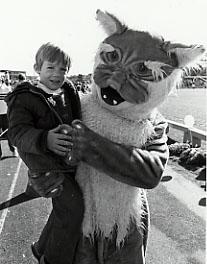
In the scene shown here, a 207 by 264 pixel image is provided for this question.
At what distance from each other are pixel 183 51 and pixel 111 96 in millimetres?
376

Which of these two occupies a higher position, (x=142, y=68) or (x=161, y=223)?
(x=142, y=68)

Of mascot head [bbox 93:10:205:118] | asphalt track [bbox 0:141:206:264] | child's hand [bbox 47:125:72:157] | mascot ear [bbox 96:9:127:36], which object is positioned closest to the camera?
child's hand [bbox 47:125:72:157]

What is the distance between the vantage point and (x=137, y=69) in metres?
1.60

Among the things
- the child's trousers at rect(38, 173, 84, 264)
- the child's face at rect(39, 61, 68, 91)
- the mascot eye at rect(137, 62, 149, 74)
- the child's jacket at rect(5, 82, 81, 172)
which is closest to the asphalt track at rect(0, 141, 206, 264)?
the child's trousers at rect(38, 173, 84, 264)

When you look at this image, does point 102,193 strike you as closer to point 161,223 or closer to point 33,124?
point 33,124

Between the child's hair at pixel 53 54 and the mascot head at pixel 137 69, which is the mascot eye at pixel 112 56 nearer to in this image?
the mascot head at pixel 137 69

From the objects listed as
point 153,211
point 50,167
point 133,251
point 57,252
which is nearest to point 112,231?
point 133,251

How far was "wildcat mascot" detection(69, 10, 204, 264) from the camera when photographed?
4.91ft

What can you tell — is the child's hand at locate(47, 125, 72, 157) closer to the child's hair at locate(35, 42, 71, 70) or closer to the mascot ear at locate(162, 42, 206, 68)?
the child's hair at locate(35, 42, 71, 70)

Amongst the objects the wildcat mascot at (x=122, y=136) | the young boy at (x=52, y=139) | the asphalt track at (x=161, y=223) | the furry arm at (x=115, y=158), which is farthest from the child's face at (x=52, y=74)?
the asphalt track at (x=161, y=223)

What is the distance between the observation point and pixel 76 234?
5.50ft

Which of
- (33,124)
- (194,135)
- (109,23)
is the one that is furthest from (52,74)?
(194,135)

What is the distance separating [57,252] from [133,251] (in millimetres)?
367

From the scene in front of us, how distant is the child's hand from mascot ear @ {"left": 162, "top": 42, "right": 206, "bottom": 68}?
0.60m
